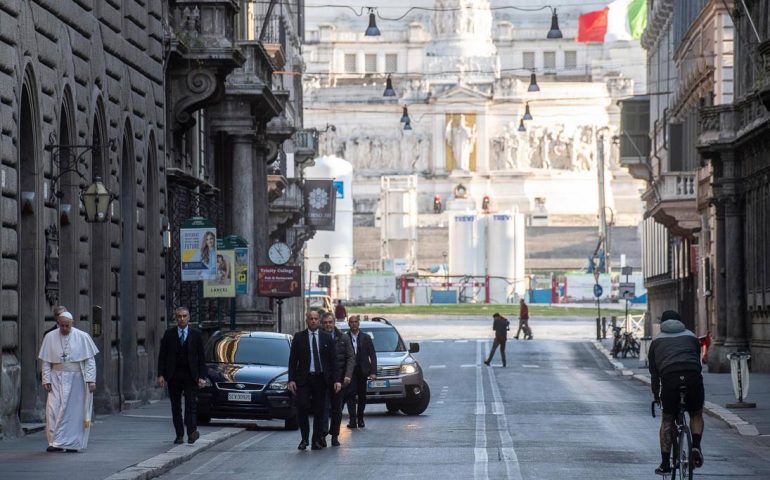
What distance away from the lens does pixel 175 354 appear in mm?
24797

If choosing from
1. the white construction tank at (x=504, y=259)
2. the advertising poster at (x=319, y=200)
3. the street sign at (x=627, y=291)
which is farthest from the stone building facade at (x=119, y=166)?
the white construction tank at (x=504, y=259)

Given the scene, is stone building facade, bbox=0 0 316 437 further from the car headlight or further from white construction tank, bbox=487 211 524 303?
white construction tank, bbox=487 211 524 303

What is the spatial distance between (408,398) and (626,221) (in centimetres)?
12710

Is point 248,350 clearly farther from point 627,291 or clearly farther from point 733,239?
point 627,291

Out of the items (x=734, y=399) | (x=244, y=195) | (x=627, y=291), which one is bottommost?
(x=734, y=399)

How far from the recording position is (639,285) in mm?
119812

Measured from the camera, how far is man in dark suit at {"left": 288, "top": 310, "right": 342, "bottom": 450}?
2488 centimetres

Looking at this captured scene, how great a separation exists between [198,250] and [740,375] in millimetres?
9125

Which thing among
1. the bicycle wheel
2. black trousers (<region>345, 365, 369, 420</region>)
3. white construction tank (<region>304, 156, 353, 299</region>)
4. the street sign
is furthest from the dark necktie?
white construction tank (<region>304, 156, 353, 299</region>)

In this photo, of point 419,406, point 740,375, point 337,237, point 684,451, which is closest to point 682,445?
point 684,451

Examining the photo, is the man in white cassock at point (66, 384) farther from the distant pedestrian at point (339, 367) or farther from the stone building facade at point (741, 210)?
the stone building facade at point (741, 210)

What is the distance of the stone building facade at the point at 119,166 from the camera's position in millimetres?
25516

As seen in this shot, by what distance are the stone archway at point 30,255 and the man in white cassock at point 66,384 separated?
3007mm

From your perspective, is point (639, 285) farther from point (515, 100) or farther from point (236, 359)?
point (236, 359)
